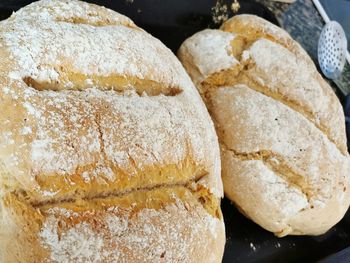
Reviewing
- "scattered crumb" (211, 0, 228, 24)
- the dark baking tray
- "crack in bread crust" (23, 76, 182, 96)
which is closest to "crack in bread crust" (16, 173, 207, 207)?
"crack in bread crust" (23, 76, 182, 96)

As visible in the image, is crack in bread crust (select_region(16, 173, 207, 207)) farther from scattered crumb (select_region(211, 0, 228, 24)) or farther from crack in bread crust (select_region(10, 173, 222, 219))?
scattered crumb (select_region(211, 0, 228, 24))

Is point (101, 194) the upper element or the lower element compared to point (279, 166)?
upper

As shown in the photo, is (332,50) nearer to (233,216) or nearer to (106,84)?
(233,216)

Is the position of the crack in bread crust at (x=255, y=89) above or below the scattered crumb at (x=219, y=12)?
below

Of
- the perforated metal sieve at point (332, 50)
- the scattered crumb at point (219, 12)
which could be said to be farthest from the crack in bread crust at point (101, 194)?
the perforated metal sieve at point (332, 50)

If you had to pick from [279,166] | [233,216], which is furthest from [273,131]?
[233,216]

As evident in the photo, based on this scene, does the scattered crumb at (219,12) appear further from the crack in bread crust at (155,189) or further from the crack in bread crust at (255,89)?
the crack in bread crust at (155,189)

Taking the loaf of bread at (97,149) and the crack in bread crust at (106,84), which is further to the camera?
the crack in bread crust at (106,84)
